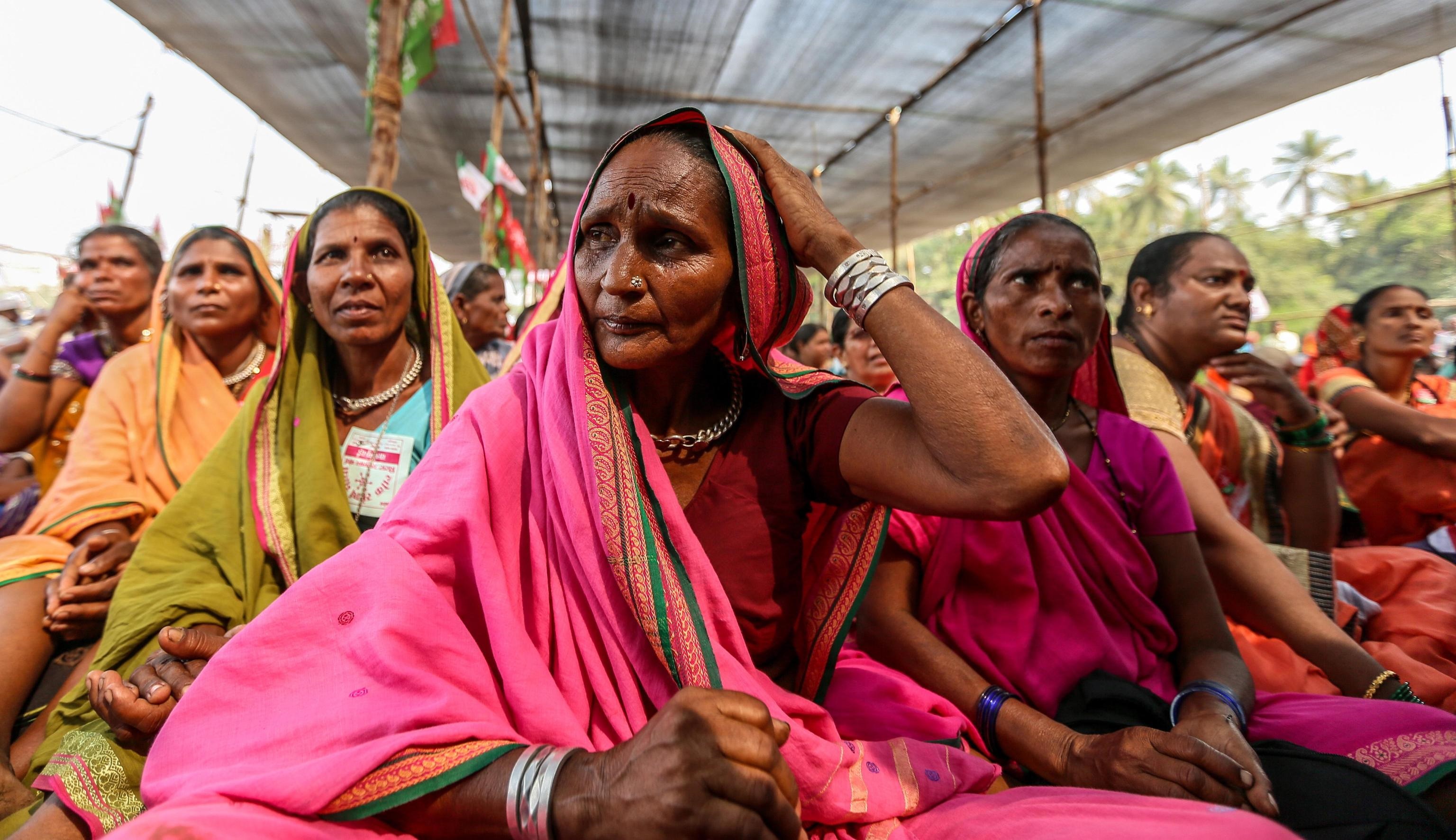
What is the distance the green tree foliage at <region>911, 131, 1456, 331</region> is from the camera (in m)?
29.0

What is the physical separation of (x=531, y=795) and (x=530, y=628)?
17.1 inches

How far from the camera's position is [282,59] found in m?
8.20

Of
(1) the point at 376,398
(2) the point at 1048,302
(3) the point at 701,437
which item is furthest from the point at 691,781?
(1) the point at 376,398

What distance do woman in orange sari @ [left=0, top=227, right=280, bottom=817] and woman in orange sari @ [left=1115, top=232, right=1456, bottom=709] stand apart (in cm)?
359

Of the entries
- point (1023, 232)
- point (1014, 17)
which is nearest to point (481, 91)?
point (1014, 17)

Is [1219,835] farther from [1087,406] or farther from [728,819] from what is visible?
[1087,406]

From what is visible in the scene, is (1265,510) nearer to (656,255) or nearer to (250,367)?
(656,255)

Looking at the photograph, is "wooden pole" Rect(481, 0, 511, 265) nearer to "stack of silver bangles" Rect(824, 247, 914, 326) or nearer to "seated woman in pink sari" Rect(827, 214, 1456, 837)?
"seated woman in pink sari" Rect(827, 214, 1456, 837)

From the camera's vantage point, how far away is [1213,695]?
1810 mm

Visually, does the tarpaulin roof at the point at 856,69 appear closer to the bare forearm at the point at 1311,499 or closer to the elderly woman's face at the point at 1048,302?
the bare forearm at the point at 1311,499

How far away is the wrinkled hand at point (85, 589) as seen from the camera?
7.50ft

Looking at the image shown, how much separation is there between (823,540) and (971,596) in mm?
542

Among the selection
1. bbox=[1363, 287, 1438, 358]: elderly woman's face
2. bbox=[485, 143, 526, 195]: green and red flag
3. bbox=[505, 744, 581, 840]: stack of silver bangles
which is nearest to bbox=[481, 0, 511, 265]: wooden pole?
bbox=[485, 143, 526, 195]: green and red flag

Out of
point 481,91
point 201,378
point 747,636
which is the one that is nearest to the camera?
point 747,636
